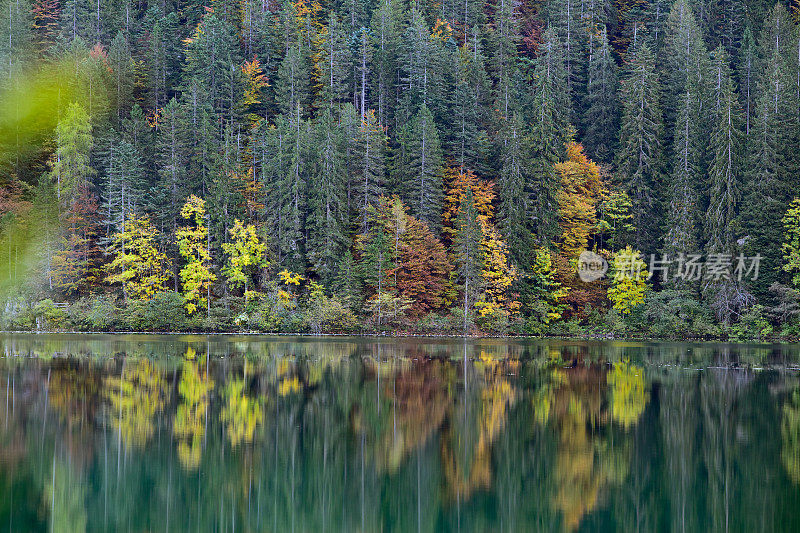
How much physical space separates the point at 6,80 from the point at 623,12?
2276 inches

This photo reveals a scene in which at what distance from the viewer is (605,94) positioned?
2972 inches

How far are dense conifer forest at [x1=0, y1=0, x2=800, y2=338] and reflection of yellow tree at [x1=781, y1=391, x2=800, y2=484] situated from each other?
31.5 metres

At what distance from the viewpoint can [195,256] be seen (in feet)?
212

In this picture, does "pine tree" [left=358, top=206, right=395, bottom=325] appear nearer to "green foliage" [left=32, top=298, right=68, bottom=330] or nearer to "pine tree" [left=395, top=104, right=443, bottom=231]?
"pine tree" [left=395, top=104, right=443, bottom=231]

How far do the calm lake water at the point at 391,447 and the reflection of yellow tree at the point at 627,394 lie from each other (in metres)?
0.14

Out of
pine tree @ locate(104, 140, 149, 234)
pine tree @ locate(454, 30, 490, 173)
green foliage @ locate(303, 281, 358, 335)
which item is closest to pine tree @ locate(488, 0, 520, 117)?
pine tree @ locate(454, 30, 490, 173)

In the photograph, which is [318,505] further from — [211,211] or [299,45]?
[299,45]

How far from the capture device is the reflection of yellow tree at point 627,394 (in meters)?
25.9

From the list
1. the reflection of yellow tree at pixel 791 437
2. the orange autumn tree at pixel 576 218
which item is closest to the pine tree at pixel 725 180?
the orange autumn tree at pixel 576 218

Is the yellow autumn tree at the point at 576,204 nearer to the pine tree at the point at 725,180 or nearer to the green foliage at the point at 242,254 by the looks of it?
the pine tree at the point at 725,180

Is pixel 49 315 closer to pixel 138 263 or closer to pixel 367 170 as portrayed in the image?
pixel 138 263

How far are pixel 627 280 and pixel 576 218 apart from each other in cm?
665

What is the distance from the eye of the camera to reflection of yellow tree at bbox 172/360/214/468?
2002cm

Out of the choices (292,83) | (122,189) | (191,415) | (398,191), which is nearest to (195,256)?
(122,189)
